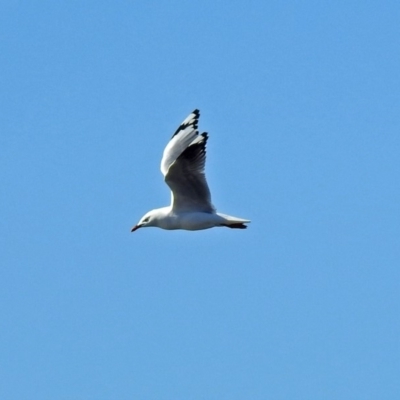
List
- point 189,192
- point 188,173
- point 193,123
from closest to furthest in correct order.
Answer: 1. point 188,173
2. point 189,192
3. point 193,123

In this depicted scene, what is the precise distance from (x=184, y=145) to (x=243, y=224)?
1.45 metres

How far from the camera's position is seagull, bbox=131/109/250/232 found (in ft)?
59.0

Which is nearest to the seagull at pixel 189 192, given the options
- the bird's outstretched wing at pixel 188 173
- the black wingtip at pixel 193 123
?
the bird's outstretched wing at pixel 188 173

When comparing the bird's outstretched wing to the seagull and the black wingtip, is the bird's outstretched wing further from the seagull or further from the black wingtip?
the black wingtip

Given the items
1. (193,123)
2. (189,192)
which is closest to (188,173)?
(189,192)

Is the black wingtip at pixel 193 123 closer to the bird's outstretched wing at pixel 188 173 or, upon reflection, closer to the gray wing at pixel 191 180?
the bird's outstretched wing at pixel 188 173

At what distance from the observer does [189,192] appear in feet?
59.9

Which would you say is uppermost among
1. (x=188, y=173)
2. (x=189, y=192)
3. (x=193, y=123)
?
(x=193, y=123)

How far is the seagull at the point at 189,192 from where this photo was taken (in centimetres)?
1798

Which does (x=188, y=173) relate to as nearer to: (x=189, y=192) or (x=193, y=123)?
(x=189, y=192)

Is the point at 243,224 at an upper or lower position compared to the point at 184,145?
lower

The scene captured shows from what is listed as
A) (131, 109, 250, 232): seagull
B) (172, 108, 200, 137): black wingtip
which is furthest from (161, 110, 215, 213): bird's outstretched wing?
(172, 108, 200, 137): black wingtip

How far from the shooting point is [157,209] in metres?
19.0

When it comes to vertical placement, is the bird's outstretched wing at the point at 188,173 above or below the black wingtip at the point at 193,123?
below
